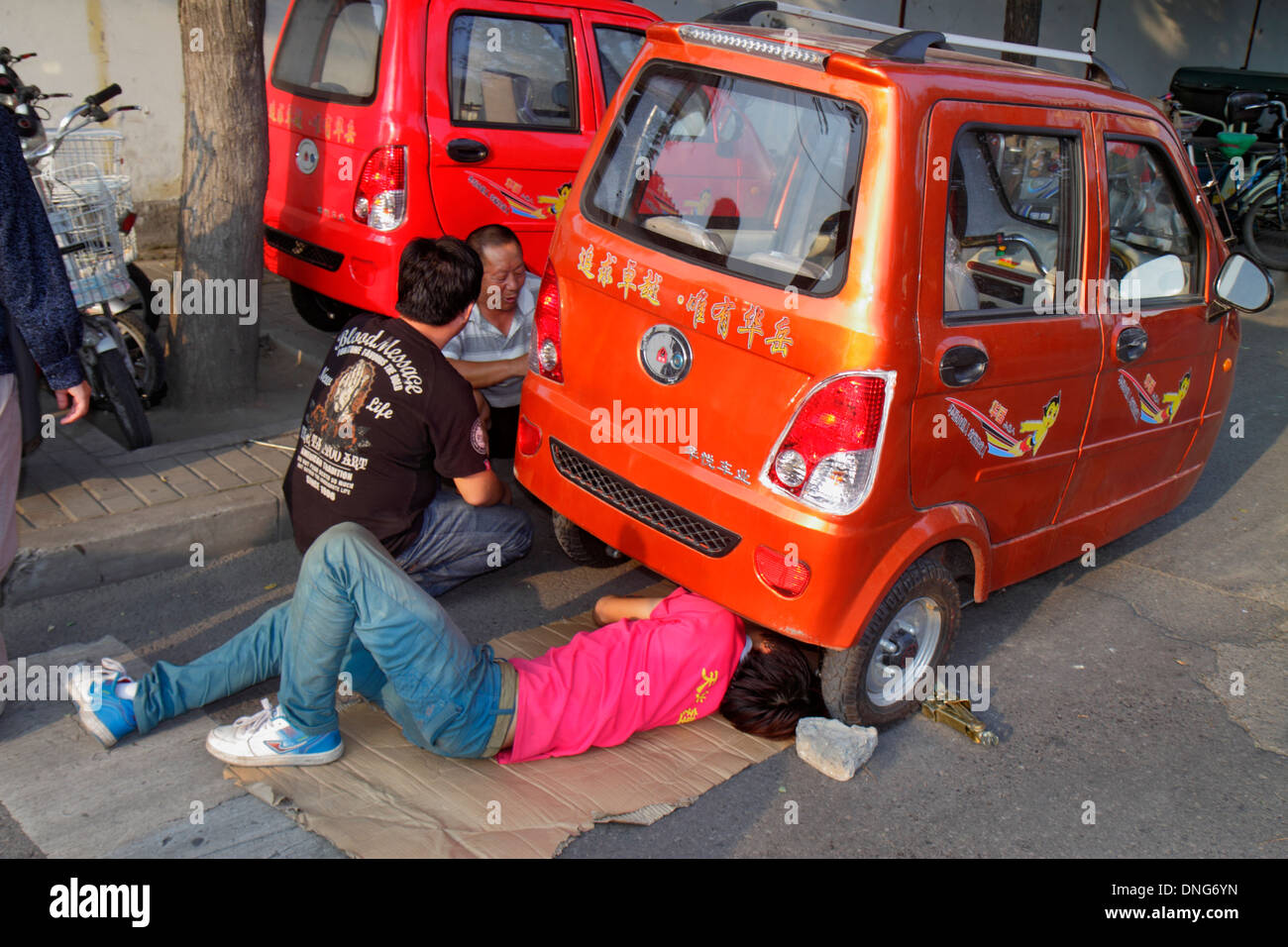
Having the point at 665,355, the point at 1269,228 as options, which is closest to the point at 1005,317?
the point at 665,355

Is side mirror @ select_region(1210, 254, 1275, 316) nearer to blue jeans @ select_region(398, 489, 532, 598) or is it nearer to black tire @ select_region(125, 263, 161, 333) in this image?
blue jeans @ select_region(398, 489, 532, 598)

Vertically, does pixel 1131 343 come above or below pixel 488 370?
above

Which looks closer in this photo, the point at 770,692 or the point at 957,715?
the point at 770,692

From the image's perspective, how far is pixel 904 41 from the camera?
3180mm

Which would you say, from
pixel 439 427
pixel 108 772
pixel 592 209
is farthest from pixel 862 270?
pixel 108 772

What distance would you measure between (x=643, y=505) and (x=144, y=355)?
292 centimetres

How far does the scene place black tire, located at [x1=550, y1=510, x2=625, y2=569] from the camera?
414cm

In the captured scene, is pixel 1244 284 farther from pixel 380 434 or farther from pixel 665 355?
pixel 380 434

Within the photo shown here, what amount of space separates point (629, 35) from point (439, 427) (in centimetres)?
357

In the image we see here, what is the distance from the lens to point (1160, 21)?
16562mm

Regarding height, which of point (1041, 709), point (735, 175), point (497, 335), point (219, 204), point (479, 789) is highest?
point (735, 175)

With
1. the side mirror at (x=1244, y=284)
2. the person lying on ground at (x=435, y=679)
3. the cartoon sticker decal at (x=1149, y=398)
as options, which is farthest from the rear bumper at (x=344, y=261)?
the side mirror at (x=1244, y=284)

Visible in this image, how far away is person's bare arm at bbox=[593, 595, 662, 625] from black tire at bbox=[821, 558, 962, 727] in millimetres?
579
